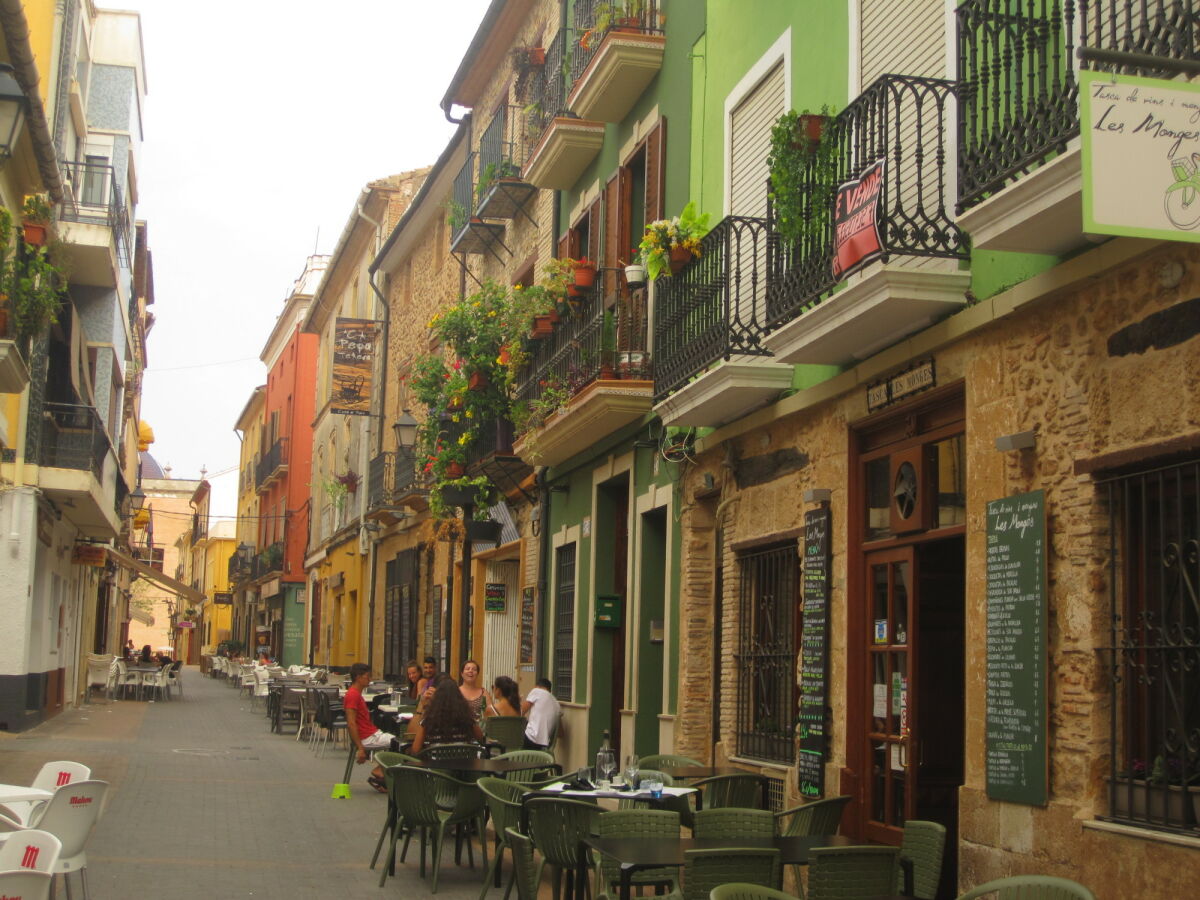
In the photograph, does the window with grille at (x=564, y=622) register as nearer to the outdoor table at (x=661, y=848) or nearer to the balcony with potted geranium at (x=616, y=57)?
the balcony with potted geranium at (x=616, y=57)

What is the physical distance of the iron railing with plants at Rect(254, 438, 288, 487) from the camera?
50219 millimetres

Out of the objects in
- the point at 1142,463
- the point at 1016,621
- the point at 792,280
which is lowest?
the point at 1016,621

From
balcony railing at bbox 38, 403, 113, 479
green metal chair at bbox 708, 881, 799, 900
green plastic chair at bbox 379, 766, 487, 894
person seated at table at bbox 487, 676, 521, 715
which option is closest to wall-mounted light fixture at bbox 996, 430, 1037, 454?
green metal chair at bbox 708, 881, 799, 900

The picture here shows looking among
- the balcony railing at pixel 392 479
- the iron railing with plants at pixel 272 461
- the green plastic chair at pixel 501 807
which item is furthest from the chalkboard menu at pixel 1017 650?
the iron railing with plants at pixel 272 461

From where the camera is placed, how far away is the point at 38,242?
53.4ft

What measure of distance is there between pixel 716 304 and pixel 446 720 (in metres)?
4.38

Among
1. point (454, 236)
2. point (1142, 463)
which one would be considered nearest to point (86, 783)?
point (1142, 463)

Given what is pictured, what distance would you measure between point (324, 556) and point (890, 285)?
34.4m

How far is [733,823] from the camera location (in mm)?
8352

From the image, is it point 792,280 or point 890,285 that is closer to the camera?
point 890,285

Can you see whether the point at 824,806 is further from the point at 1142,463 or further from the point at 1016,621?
the point at 1142,463

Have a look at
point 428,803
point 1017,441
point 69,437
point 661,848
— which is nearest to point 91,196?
point 69,437

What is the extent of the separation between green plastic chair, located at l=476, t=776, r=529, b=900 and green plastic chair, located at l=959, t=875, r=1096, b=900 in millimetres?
3446

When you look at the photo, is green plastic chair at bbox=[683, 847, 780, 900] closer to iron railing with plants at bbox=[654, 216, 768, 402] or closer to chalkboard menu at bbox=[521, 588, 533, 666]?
iron railing with plants at bbox=[654, 216, 768, 402]
